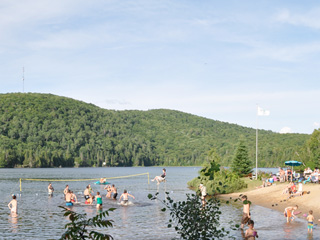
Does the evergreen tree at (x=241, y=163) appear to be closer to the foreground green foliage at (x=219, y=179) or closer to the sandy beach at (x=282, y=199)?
the foreground green foliage at (x=219, y=179)

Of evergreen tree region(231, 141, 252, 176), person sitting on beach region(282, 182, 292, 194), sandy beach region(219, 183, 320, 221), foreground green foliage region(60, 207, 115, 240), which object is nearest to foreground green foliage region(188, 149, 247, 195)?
sandy beach region(219, 183, 320, 221)

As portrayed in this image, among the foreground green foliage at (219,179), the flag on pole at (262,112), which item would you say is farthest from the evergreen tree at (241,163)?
the flag on pole at (262,112)

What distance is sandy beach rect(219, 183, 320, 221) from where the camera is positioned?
3158cm

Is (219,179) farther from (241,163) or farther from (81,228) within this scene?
(81,228)

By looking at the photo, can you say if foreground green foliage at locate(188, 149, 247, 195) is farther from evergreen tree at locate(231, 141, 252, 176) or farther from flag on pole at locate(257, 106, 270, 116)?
flag on pole at locate(257, 106, 270, 116)

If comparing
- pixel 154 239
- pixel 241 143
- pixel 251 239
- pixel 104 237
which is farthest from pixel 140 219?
pixel 241 143

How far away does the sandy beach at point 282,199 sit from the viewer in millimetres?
31578

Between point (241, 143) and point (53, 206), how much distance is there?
31698mm

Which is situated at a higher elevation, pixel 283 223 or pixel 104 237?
pixel 104 237

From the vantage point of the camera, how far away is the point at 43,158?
19038 cm

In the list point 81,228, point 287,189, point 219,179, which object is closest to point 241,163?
point 219,179

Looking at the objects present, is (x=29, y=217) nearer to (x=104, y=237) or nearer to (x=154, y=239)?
(x=154, y=239)

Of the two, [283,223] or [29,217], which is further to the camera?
[29,217]

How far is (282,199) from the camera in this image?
37938mm
